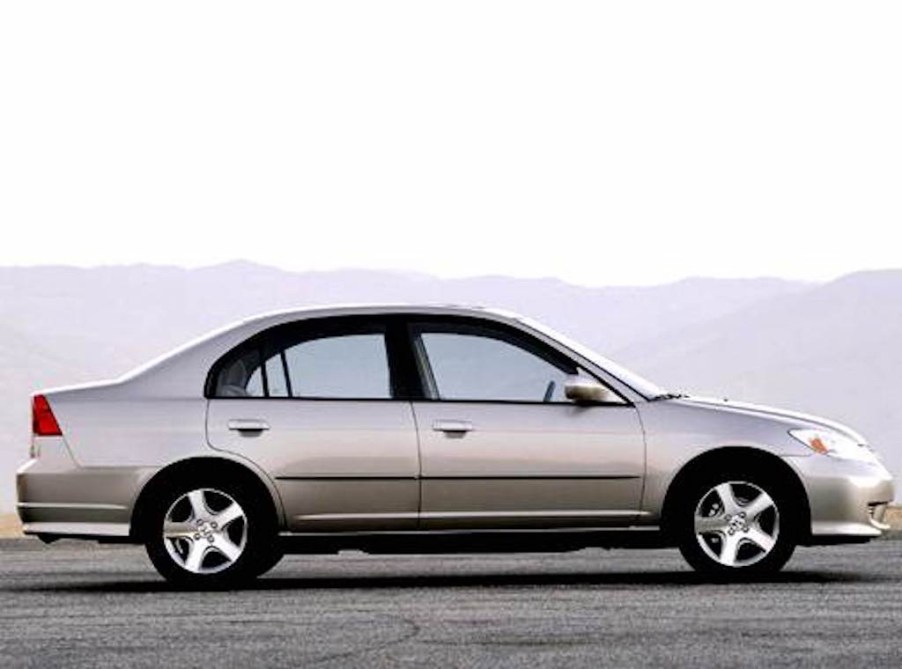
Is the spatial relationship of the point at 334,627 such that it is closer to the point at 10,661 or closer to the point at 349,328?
the point at 10,661

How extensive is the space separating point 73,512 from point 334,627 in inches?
112

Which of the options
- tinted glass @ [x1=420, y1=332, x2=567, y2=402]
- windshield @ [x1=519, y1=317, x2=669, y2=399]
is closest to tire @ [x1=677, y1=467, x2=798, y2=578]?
windshield @ [x1=519, y1=317, x2=669, y2=399]

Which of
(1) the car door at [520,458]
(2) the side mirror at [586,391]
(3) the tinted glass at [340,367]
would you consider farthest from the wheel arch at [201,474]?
(2) the side mirror at [586,391]

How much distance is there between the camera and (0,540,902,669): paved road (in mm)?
8656

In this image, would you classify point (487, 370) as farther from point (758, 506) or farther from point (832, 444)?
point (832, 444)

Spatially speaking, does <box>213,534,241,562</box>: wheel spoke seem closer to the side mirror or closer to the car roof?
the car roof

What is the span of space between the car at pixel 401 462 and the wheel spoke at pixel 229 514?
0.02m

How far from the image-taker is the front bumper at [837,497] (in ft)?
40.7

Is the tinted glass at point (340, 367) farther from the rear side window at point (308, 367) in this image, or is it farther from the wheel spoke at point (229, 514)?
the wheel spoke at point (229, 514)

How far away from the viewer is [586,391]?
480 inches

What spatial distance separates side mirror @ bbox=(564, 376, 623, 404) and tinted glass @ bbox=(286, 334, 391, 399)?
1027mm

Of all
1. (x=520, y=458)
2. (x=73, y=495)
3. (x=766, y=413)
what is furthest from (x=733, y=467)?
(x=73, y=495)

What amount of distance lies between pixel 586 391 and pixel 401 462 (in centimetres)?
111

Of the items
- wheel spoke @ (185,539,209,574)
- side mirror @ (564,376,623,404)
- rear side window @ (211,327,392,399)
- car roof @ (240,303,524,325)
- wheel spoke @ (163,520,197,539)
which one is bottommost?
wheel spoke @ (185,539,209,574)
